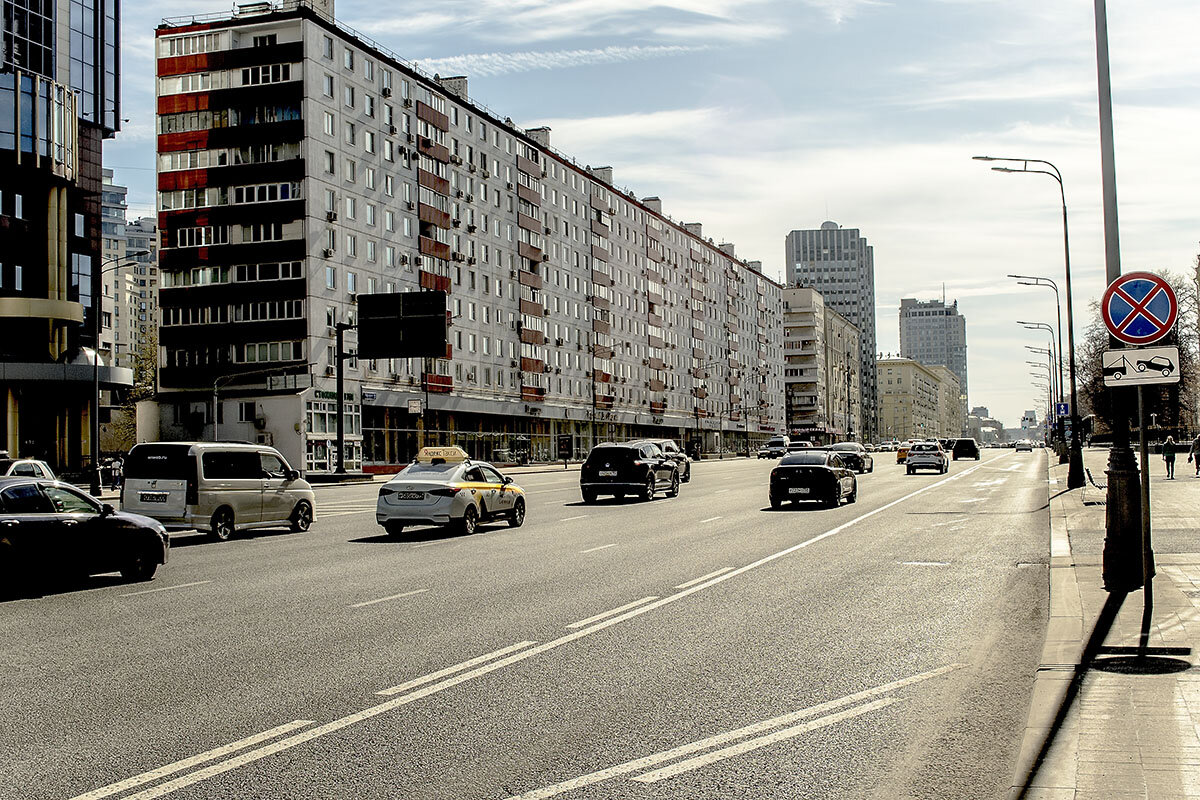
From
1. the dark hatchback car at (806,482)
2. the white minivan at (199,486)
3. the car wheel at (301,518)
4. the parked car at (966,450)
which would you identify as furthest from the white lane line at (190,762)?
the parked car at (966,450)

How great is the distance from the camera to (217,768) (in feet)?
19.5

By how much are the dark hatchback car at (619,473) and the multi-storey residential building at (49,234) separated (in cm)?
3384

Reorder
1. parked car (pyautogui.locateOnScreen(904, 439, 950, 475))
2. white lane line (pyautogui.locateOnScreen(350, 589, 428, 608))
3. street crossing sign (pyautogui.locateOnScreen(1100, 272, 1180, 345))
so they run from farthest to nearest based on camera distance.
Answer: parked car (pyautogui.locateOnScreen(904, 439, 950, 475)), white lane line (pyautogui.locateOnScreen(350, 589, 428, 608)), street crossing sign (pyautogui.locateOnScreen(1100, 272, 1180, 345))

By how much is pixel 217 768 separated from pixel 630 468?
1097 inches

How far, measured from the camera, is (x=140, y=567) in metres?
14.9

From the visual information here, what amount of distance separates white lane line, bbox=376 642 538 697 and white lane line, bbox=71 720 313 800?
0.94 m

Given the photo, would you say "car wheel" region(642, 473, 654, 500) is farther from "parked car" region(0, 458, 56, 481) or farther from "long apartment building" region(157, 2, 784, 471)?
"long apartment building" region(157, 2, 784, 471)

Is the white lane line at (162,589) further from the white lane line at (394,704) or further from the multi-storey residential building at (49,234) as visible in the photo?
the multi-storey residential building at (49,234)

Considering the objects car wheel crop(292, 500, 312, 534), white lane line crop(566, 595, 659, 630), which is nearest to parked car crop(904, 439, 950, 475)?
car wheel crop(292, 500, 312, 534)

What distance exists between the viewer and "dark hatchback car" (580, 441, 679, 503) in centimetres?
3347

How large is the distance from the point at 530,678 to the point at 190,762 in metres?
2.75

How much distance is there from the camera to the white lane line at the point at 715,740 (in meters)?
5.59

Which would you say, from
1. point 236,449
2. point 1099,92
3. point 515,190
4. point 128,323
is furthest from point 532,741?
point 128,323

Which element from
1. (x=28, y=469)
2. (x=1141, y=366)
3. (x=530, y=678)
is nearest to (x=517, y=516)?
(x=28, y=469)
